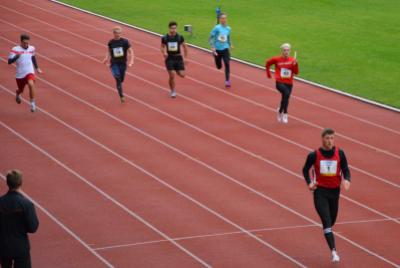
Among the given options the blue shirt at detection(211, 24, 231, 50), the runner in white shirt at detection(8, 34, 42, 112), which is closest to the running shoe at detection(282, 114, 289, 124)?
the blue shirt at detection(211, 24, 231, 50)

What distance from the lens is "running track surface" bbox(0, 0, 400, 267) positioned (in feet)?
44.1

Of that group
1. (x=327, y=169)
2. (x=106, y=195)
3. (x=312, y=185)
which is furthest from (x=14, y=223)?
(x=106, y=195)

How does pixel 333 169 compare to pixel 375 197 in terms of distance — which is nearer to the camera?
pixel 333 169

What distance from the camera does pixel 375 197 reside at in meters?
16.1

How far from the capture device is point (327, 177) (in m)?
12.5

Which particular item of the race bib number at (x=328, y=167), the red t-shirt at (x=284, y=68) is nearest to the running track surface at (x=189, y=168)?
the red t-shirt at (x=284, y=68)

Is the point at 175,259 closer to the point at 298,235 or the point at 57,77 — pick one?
the point at 298,235

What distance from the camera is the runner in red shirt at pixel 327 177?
12453mm

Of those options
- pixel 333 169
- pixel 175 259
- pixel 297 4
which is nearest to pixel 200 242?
pixel 175 259

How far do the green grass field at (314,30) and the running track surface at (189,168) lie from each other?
174cm

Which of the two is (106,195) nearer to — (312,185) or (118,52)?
(312,185)

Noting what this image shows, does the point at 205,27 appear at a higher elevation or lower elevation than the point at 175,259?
lower

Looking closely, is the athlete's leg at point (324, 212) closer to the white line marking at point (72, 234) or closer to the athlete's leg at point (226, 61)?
the white line marking at point (72, 234)

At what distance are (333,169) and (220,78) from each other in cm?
1349
